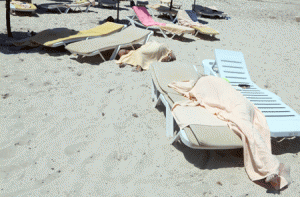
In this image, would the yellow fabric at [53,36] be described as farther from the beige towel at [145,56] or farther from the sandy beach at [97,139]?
the beige towel at [145,56]

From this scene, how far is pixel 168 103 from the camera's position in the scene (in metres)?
3.43

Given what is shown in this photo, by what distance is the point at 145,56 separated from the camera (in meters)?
5.54

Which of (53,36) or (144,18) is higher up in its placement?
(144,18)

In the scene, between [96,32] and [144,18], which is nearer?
[96,32]

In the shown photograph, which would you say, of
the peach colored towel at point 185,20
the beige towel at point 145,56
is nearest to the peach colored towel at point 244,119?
the beige towel at point 145,56

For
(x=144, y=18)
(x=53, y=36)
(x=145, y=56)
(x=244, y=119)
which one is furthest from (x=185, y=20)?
(x=244, y=119)

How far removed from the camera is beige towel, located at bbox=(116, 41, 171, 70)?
5461 mm

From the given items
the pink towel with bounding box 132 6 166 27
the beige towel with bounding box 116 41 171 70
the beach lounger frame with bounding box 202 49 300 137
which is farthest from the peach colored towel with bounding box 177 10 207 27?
the beach lounger frame with bounding box 202 49 300 137

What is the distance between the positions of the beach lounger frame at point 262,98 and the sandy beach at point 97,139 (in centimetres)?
36

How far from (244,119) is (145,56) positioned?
316cm

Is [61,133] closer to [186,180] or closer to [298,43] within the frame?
[186,180]

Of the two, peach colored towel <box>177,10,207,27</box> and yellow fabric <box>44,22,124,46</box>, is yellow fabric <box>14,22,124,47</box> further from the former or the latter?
peach colored towel <box>177,10,207,27</box>

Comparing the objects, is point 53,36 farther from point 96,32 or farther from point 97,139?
point 97,139

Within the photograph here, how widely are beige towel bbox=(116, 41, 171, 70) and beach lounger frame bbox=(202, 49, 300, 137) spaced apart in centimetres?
115
